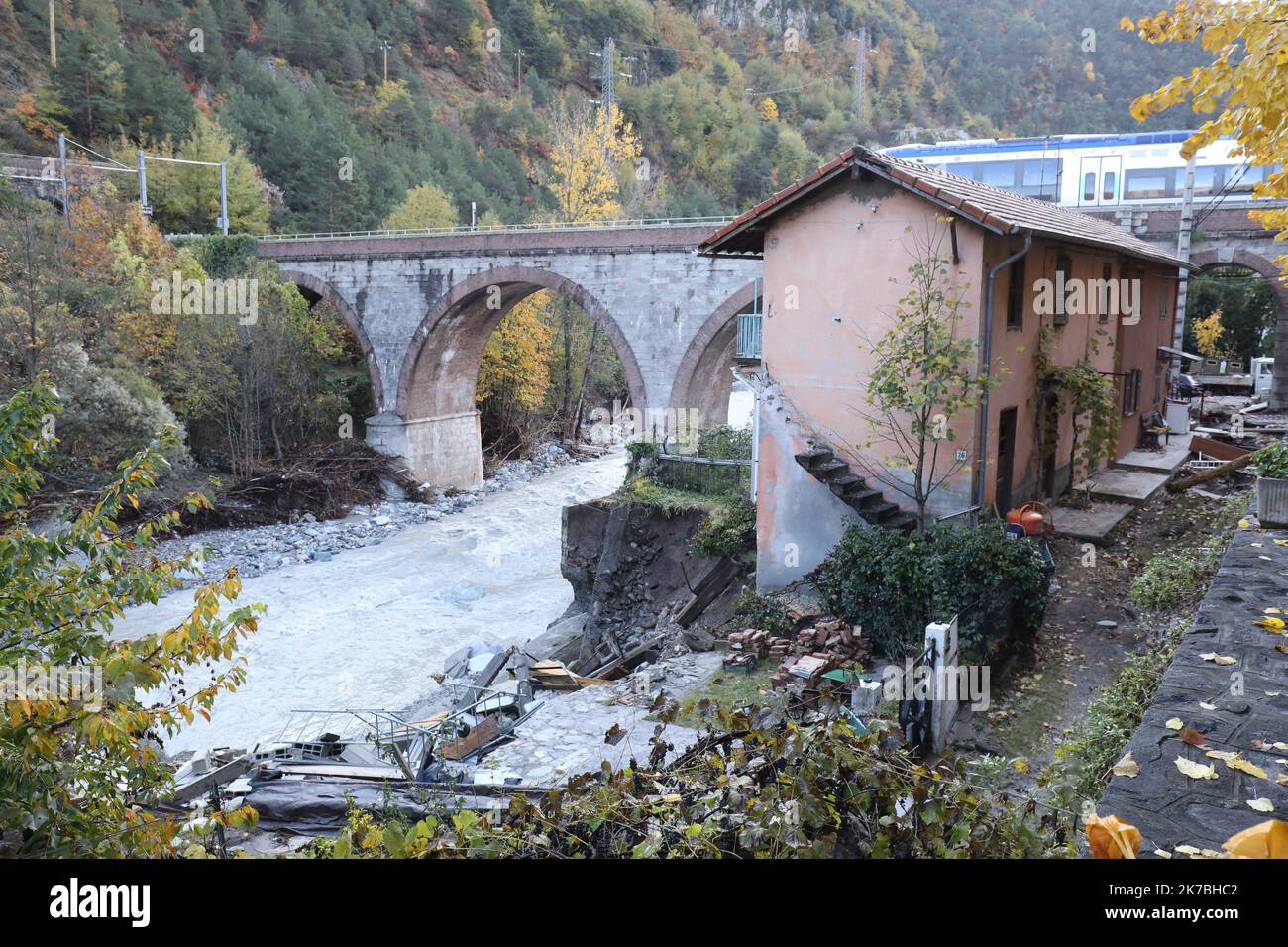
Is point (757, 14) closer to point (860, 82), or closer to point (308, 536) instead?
point (860, 82)

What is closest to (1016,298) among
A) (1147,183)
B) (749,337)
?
(749,337)

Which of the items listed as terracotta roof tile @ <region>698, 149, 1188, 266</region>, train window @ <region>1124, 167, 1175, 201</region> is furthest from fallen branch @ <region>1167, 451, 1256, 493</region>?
train window @ <region>1124, 167, 1175, 201</region>

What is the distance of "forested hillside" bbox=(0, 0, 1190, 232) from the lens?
140 feet

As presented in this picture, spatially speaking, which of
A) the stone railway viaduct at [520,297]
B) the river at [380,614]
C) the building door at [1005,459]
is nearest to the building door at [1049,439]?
the building door at [1005,459]

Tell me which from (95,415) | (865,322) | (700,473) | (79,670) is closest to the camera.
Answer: (79,670)

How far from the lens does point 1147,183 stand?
26.5m

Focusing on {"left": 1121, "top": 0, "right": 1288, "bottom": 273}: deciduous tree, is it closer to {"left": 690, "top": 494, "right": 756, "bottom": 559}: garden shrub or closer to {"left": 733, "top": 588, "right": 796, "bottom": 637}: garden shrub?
{"left": 733, "top": 588, "right": 796, "bottom": 637}: garden shrub

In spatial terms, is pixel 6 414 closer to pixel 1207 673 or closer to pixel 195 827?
pixel 195 827

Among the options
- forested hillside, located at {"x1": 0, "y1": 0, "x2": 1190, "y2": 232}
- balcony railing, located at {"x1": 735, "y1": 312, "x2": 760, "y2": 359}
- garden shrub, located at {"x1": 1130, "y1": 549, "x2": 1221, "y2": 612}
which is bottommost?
garden shrub, located at {"x1": 1130, "y1": 549, "x2": 1221, "y2": 612}

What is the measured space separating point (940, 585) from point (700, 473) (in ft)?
23.7

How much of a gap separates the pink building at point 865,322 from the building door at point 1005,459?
25 mm

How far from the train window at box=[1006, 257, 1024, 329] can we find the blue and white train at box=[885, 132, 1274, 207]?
15.2 m
